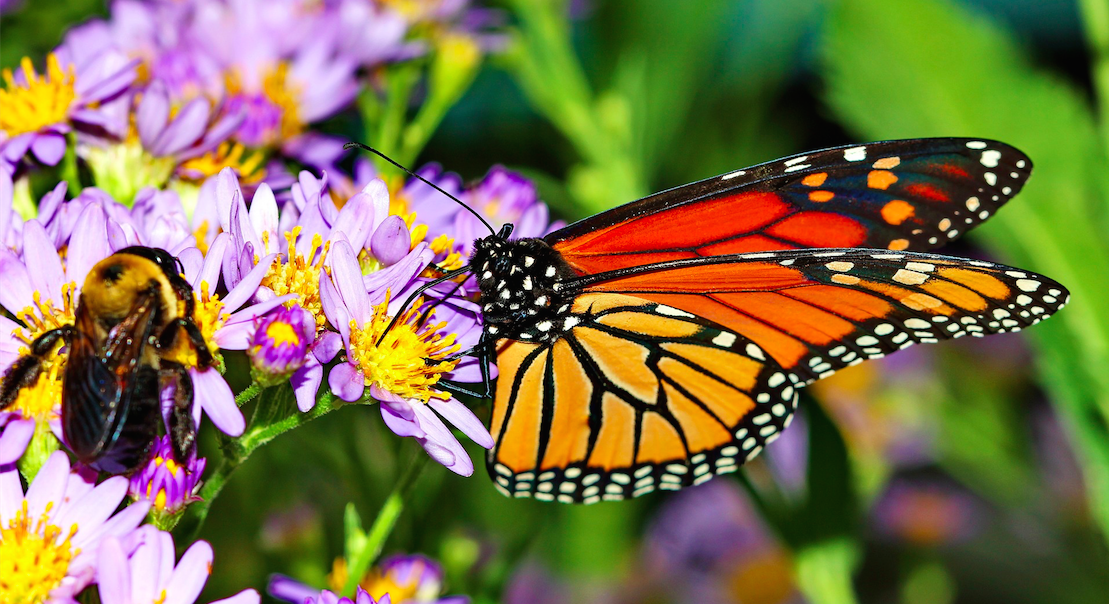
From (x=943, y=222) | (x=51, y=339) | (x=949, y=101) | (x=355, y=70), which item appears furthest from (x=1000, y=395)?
(x=51, y=339)

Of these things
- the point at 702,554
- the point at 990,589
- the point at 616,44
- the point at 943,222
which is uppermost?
the point at 616,44

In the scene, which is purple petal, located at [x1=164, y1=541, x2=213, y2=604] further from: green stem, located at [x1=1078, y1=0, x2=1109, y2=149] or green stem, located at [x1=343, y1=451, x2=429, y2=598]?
green stem, located at [x1=1078, y1=0, x2=1109, y2=149]

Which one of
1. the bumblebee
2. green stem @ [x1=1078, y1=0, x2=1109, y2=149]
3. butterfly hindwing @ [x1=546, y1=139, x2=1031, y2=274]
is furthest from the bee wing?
green stem @ [x1=1078, y1=0, x2=1109, y2=149]

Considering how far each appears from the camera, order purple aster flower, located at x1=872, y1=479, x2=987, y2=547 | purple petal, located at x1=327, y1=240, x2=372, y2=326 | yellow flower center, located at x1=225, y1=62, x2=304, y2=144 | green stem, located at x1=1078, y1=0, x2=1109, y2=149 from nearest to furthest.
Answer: purple petal, located at x1=327, y1=240, x2=372, y2=326, yellow flower center, located at x1=225, y1=62, x2=304, y2=144, green stem, located at x1=1078, y1=0, x2=1109, y2=149, purple aster flower, located at x1=872, y1=479, x2=987, y2=547

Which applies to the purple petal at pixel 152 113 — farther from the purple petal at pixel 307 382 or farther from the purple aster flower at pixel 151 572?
the purple aster flower at pixel 151 572

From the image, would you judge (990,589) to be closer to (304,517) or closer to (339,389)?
(304,517)

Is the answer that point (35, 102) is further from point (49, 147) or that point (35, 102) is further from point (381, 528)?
point (381, 528)
